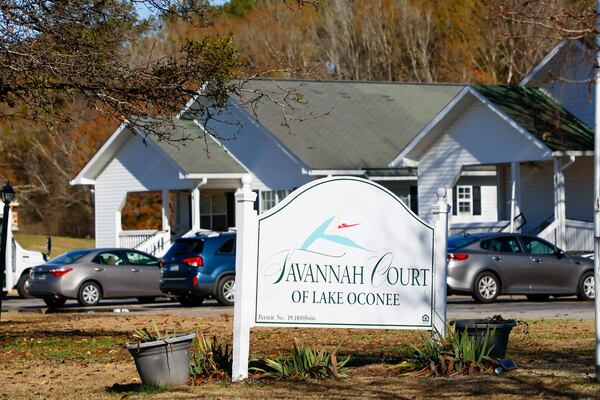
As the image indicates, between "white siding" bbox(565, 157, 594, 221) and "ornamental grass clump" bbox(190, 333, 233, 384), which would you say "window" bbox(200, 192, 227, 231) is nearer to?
"white siding" bbox(565, 157, 594, 221)

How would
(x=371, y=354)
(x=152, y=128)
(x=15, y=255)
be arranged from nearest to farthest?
(x=371, y=354), (x=152, y=128), (x=15, y=255)

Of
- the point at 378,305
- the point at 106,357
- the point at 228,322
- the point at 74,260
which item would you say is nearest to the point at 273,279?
the point at 378,305

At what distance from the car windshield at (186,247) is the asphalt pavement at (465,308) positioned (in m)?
1.25

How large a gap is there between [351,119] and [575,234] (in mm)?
10558

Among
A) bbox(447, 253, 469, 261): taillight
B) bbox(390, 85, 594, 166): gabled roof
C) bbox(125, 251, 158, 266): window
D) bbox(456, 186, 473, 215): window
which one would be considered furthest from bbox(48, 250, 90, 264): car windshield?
bbox(456, 186, 473, 215): window

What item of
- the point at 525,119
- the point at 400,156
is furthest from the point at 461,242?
the point at 400,156

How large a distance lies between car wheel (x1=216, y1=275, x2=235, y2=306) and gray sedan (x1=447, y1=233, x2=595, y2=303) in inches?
191

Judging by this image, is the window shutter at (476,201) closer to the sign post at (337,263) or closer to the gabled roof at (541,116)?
the gabled roof at (541,116)

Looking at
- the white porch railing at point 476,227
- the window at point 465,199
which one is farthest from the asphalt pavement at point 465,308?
the window at point 465,199

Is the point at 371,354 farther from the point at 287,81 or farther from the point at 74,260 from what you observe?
the point at 287,81

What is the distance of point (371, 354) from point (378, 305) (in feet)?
6.69

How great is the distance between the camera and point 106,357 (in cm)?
1438

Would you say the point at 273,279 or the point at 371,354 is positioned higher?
the point at 273,279

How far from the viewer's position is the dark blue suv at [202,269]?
24891mm
